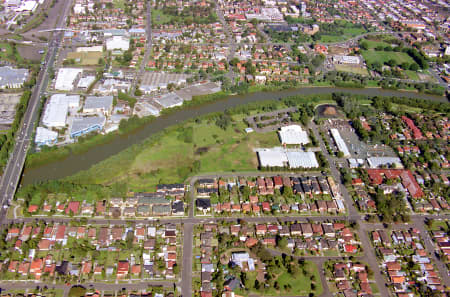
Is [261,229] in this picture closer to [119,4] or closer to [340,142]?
[340,142]

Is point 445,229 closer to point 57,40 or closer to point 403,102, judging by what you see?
point 403,102

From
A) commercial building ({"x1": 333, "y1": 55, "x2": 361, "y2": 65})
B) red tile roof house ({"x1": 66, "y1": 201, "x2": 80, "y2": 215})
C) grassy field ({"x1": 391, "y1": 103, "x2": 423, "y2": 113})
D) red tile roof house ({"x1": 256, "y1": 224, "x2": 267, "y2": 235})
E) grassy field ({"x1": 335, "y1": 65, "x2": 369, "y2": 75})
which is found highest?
commercial building ({"x1": 333, "y1": 55, "x2": 361, "y2": 65})

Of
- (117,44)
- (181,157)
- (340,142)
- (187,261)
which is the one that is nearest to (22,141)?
(181,157)

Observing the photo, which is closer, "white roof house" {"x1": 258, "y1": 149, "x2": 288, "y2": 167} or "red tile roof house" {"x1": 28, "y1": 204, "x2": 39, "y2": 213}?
"red tile roof house" {"x1": 28, "y1": 204, "x2": 39, "y2": 213}

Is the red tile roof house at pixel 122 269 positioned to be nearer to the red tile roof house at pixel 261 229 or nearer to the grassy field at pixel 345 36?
the red tile roof house at pixel 261 229

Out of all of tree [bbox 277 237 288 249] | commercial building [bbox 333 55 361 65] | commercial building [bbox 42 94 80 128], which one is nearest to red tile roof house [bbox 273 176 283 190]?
tree [bbox 277 237 288 249]

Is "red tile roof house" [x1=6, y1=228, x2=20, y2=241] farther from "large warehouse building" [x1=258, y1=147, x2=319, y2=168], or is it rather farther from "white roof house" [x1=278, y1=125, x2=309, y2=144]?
"white roof house" [x1=278, y1=125, x2=309, y2=144]
